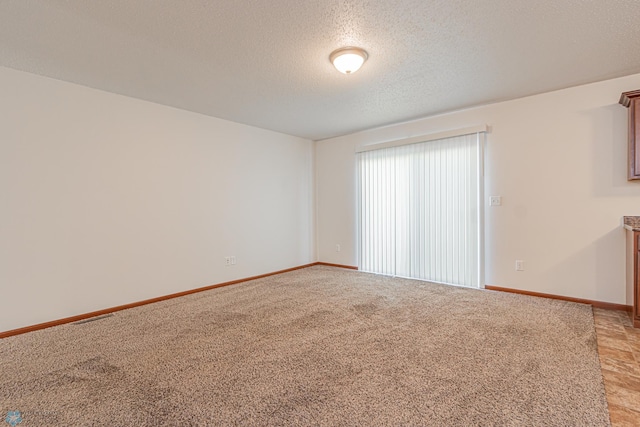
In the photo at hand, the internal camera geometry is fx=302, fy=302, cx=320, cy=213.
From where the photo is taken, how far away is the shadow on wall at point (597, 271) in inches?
127

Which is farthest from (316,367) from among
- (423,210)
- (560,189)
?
(560,189)

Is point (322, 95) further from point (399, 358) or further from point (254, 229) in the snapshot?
point (399, 358)

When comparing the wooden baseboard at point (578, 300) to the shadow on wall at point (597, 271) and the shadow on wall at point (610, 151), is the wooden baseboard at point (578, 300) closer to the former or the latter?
the shadow on wall at point (597, 271)

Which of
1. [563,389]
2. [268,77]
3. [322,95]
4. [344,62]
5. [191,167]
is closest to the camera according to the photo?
[563,389]

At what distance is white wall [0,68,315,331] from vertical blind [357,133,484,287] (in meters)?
1.77

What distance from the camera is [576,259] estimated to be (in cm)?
346

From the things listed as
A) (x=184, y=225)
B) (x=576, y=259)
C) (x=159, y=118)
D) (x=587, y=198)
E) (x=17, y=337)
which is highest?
(x=159, y=118)

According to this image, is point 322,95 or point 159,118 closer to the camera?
point 322,95

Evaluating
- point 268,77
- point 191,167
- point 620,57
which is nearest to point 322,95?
point 268,77

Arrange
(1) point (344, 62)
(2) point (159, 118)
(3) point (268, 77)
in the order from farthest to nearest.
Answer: (2) point (159, 118) < (3) point (268, 77) < (1) point (344, 62)

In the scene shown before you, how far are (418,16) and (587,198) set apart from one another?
9.44 feet

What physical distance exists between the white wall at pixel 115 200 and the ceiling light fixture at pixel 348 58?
2.47 metres

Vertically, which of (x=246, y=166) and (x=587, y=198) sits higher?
(x=246, y=166)

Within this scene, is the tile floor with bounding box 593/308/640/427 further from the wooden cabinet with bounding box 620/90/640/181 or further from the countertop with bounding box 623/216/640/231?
the wooden cabinet with bounding box 620/90/640/181
